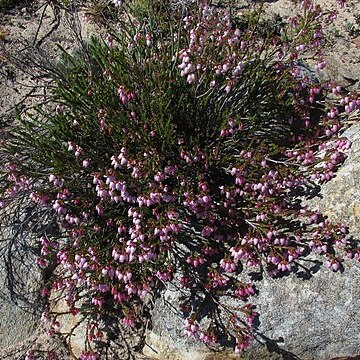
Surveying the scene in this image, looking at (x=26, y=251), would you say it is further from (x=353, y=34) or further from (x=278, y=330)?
(x=353, y=34)

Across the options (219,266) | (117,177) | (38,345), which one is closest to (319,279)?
(219,266)

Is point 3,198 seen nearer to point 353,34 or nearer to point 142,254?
point 142,254

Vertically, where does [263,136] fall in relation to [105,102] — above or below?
below

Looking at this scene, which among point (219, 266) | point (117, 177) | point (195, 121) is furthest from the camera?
point (195, 121)

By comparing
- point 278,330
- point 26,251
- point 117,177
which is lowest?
point 278,330

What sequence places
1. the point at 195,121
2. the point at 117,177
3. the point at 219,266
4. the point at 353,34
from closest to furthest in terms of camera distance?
the point at 117,177 → the point at 219,266 → the point at 195,121 → the point at 353,34

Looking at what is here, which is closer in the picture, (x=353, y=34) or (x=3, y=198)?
(x=3, y=198)
